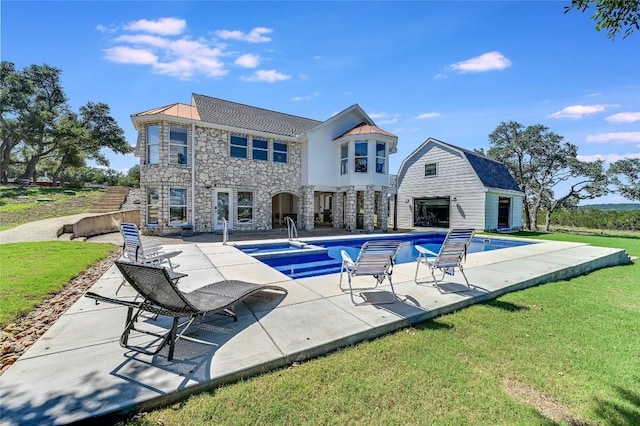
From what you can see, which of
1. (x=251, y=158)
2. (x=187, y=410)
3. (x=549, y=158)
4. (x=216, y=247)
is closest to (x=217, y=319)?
(x=187, y=410)

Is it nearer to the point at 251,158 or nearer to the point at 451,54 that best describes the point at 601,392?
the point at 451,54

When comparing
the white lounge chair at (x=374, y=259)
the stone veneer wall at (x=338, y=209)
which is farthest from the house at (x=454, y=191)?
the white lounge chair at (x=374, y=259)

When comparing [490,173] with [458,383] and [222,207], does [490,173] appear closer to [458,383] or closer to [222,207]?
[222,207]

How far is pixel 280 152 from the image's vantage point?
55.8 ft

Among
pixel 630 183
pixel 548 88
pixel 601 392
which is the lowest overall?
pixel 601 392

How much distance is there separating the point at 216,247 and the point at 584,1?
10.4 meters

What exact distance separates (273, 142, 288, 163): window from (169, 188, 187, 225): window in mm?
5508

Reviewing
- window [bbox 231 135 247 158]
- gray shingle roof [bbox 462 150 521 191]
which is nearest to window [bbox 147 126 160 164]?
window [bbox 231 135 247 158]

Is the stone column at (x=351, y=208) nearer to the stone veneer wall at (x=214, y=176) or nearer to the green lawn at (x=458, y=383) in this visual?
the stone veneer wall at (x=214, y=176)

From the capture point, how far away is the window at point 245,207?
627 inches

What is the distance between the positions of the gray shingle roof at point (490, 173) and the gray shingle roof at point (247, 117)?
12.0 m

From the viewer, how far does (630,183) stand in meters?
23.2

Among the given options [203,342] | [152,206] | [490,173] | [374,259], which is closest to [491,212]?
[490,173]

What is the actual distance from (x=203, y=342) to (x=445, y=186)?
68.4 feet
